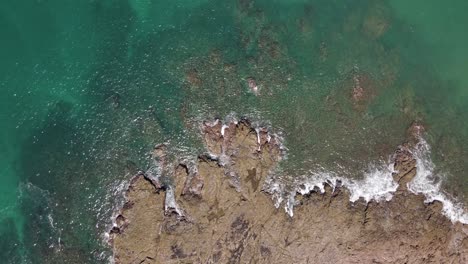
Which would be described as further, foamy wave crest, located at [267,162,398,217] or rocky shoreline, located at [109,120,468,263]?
foamy wave crest, located at [267,162,398,217]

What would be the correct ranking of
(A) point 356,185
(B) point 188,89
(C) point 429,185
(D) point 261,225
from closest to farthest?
(D) point 261,225
(C) point 429,185
(A) point 356,185
(B) point 188,89

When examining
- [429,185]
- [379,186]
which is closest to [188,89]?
[379,186]

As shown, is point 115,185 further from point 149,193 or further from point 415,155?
point 415,155

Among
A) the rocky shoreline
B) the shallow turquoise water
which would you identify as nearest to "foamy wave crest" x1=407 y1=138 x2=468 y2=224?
the rocky shoreline

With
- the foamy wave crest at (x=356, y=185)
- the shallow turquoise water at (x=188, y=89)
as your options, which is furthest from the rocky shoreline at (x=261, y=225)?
the shallow turquoise water at (x=188, y=89)

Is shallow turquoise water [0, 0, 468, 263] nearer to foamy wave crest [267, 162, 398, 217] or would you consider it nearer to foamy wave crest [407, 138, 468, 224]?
foamy wave crest [407, 138, 468, 224]

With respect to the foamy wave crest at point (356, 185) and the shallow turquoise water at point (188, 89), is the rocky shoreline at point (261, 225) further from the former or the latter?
the shallow turquoise water at point (188, 89)

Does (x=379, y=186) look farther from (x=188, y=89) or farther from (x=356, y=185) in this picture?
(x=188, y=89)
